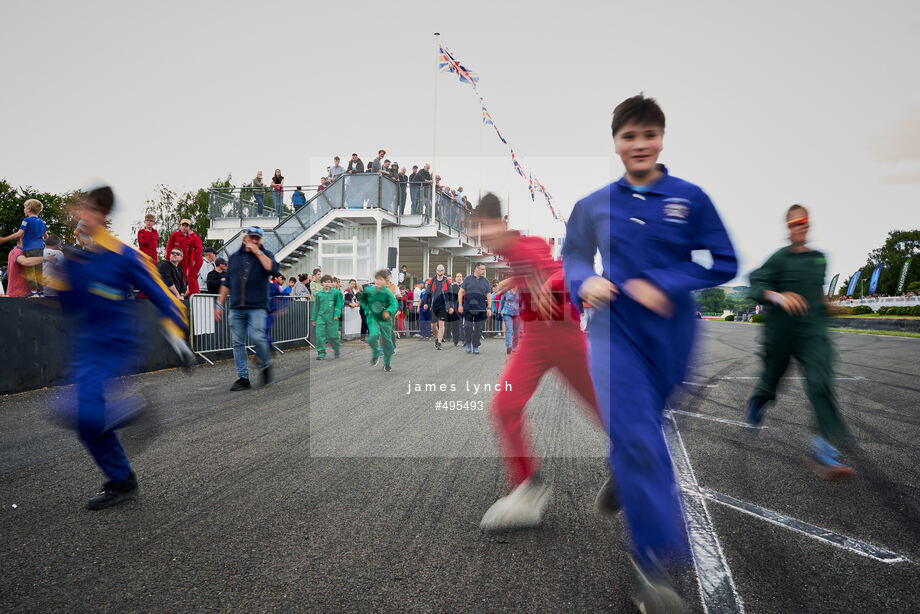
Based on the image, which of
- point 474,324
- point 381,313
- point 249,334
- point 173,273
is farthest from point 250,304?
point 474,324

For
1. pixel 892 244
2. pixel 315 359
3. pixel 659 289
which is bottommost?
pixel 315 359

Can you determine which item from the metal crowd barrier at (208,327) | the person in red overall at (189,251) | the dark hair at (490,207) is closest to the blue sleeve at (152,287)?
the dark hair at (490,207)

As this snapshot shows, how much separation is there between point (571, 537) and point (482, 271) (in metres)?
11.3

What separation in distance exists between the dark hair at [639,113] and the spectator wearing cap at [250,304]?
242 inches

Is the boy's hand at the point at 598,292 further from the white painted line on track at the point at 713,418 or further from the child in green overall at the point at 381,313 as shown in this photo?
the child in green overall at the point at 381,313

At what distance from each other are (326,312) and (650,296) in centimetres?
1110

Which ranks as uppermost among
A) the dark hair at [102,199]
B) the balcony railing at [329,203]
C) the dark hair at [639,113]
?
the balcony railing at [329,203]

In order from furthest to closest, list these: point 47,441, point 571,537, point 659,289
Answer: point 47,441
point 571,537
point 659,289

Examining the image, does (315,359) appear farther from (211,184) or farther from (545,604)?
(211,184)

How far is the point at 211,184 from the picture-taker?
73.1 m

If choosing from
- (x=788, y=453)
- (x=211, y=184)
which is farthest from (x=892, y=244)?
(x=788, y=453)

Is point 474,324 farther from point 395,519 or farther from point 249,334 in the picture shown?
point 395,519

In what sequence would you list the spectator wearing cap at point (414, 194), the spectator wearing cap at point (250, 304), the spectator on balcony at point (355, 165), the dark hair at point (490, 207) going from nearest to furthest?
the dark hair at point (490, 207) → the spectator wearing cap at point (250, 304) → the spectator on balcony at point (355, 165) → the spectator wearing cap at point (414, 194)

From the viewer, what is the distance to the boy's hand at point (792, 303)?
3.97 m
